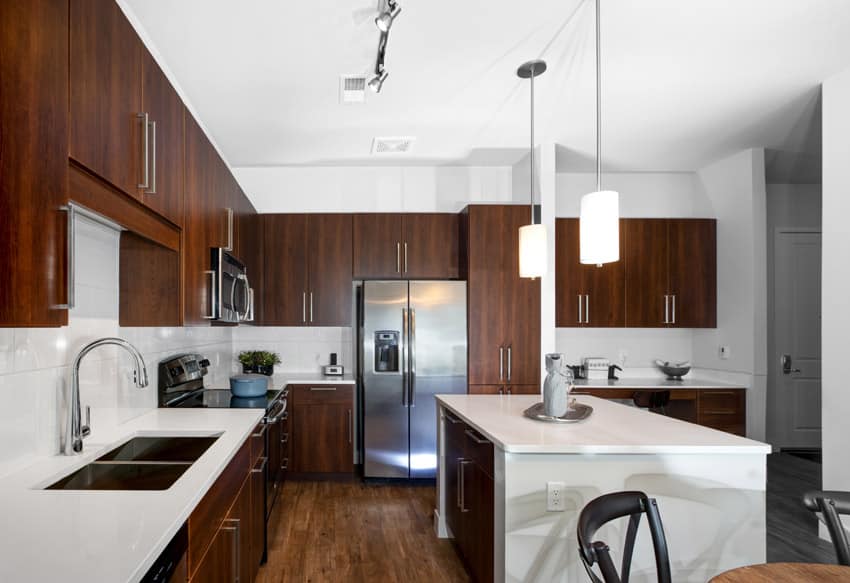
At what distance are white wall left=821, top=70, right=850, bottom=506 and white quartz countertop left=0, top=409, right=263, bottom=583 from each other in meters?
3.20

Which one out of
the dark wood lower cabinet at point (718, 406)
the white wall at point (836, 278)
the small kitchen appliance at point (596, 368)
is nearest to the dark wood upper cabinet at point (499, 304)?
the dark wood lower cabinet at point (718, 406)

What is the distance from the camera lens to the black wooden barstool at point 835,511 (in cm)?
148

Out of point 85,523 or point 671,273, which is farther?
point 671,273

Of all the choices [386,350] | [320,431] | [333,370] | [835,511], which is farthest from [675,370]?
[835,511]

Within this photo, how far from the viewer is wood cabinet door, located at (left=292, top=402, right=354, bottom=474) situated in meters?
4.31

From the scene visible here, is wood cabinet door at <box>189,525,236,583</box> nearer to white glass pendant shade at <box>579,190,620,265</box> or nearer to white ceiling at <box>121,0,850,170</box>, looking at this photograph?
white glass pendant shade at <box>579,190,620,265</box>

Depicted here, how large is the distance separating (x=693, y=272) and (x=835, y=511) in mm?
3618

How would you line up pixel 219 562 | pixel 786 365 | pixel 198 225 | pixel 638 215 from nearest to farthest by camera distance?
pixel 219 562, pixel 198 225, pixel 638 215, pixel 786 365

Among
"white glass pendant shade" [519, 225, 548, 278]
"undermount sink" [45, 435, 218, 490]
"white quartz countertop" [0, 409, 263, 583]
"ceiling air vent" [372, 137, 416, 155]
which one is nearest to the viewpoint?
"white quartz countertop" [0, 409, 263, 583]

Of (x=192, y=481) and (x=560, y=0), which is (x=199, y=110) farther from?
(x=192, y=481)

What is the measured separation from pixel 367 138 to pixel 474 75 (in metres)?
1.26

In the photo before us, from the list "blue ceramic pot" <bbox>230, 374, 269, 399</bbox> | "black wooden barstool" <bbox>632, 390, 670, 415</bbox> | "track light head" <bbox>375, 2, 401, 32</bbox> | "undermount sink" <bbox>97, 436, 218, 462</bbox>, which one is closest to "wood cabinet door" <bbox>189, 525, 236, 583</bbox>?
"undermount sink" <bbox>97, 436, 218, 462</bbox>

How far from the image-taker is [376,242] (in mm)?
4586

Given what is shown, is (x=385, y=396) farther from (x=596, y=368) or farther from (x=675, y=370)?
(x=675, y=370)
